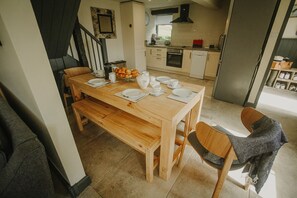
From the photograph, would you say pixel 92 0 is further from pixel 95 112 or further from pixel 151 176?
pixel 151 176

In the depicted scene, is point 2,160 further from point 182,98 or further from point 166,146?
point 182,98

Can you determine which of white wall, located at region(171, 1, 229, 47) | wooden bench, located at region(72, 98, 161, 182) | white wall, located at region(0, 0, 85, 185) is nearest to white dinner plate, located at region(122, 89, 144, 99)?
wooden bench, located at region(72, 98, 161, 182)

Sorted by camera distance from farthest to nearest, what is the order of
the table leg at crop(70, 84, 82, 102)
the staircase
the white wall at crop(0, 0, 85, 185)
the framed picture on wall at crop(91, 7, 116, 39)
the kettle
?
1. the framed picture on wall at crop(91, 7, 116, 39)
2. the staircase
3. the table leg at crop(70, 84, 82, 102)
4. the kettle
5. the white wall at crop(0, 0, 85, 185)

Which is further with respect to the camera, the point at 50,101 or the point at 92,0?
the point at 92,0

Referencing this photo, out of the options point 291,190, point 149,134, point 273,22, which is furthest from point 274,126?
point 273,22

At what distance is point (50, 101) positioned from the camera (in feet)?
3.11

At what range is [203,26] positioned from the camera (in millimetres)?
4582

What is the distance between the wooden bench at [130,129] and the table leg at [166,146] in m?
0.08

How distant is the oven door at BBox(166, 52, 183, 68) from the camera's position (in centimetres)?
467

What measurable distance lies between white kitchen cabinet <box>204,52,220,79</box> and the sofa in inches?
168

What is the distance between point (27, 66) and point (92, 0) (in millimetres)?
3741

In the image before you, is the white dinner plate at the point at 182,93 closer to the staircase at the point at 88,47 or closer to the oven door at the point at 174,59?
the staircase at the point at 88,47

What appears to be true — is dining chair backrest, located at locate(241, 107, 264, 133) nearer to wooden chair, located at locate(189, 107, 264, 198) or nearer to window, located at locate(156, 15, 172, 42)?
wooden chair, located at locate(189, 107, 264, 198)

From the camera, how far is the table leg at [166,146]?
1.11 metres
